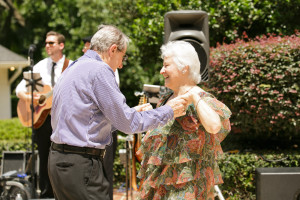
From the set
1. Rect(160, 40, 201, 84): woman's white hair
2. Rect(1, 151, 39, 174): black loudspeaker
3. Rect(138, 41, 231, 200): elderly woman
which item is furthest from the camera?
Rect(1, 151, 39, 174): black loudspeaker

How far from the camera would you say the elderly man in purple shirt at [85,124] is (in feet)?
8.76

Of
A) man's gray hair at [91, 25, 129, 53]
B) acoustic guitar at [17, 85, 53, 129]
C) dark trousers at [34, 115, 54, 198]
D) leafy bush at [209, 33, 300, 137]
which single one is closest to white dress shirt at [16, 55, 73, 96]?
acoustic guitar at [17, 85, 53, 129]

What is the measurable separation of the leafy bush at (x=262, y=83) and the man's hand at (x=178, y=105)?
322cm

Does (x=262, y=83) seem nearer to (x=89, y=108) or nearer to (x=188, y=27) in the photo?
(x=188, y=27)

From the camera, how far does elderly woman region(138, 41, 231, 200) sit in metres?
3.00

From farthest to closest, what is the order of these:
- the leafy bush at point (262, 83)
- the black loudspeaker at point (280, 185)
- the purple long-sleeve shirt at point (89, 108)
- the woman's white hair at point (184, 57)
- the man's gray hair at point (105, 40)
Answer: the leafy bush at point (262, 83), the black loudspeaker at point (280, 185), the woman's white hair at point (184, 57), the man's gray hair at point (105, 40), the purple long-sleeve shirt at point (89, 108)

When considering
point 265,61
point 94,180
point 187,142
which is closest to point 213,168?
point 187,142

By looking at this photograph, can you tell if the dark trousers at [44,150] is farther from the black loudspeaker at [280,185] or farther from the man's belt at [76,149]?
the man's belt at [76,149]

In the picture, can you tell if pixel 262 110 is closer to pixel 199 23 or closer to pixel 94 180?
pixel 199 23

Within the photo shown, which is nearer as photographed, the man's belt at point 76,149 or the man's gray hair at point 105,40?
the man's belt at point 76,149

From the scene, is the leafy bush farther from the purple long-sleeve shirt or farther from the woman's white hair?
the purple long-sleeve shirt

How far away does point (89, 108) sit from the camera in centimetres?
268

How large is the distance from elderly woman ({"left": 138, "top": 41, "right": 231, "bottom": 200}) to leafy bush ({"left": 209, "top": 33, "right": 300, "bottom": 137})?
298cm

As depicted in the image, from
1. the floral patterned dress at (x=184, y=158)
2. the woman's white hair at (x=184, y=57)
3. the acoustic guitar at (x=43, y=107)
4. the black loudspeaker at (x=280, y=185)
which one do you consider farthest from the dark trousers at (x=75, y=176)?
the acoustic guitar at (x=43, y=107)
